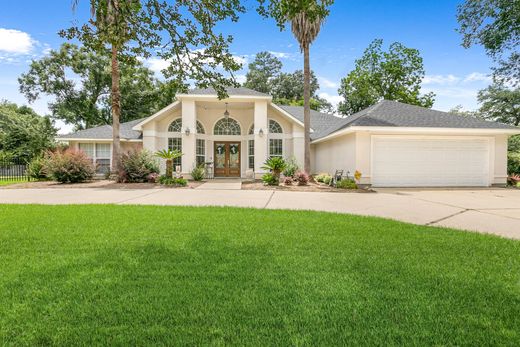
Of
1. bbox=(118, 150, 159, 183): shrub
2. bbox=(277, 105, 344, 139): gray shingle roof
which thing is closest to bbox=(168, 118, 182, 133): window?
bbox=(118, 150, 159, 183): shrub

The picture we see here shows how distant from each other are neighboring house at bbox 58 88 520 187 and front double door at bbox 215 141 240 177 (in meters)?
0.07

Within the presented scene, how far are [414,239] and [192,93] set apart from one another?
15.0m

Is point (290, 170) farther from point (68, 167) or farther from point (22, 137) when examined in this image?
point (22, 137)

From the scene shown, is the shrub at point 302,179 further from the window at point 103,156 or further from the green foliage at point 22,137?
the green foliage at point 22,137

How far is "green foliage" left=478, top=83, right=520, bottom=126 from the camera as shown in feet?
115

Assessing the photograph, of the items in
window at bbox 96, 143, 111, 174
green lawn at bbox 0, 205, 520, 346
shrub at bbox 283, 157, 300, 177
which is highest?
window at bbox 96, 143, 111, 174

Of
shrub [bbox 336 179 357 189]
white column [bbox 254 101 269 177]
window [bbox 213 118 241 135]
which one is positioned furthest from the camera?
window [bbox 213 118 241 135]

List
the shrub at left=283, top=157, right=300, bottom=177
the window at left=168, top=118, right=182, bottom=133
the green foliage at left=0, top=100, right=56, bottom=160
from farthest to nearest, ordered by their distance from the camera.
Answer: the green foliage at left=0, top=100, right=56, bottom=160 → the window at left=168, top=118, right=182, bottom=133 → the shrub at left=283, top=157, right=300, bottom=177

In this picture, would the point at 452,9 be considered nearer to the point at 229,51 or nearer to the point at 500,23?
the point at 500,23

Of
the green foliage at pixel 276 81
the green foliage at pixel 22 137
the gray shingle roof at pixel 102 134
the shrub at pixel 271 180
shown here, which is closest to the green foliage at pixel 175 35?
the shrub at pixel 271 180

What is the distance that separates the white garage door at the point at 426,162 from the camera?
14.3 metres

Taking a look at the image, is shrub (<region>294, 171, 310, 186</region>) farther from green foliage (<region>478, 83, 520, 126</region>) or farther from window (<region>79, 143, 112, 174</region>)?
green foliage (<region>478, 83, 520, 126</region>)

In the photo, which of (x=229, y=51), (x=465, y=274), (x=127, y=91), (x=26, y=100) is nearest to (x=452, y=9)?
(x=229, y=51)

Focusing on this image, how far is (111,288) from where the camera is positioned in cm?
292
